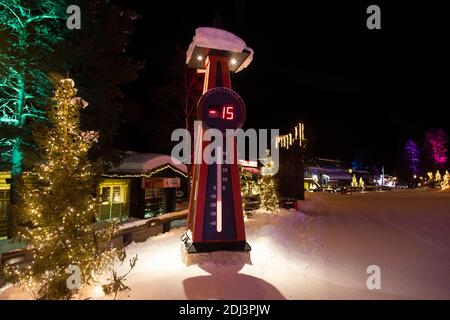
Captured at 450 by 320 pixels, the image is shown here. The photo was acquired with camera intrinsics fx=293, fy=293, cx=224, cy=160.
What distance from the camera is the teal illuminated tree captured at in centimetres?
857

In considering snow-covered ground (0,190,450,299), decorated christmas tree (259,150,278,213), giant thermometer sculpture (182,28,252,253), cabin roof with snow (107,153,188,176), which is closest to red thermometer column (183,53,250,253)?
giant thermometer sculpture (182,28,252,253)

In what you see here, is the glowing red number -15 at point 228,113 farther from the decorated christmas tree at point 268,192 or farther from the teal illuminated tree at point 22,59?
the decorated christmas tree at point 268,192

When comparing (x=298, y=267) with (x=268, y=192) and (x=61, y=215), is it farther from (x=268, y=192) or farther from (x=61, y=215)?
(x=268, y=192)

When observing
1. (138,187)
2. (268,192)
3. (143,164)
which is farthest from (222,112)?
(138,187)

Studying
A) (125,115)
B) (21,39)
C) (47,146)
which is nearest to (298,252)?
(47,146)

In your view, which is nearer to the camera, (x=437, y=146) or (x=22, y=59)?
(x=22, y=59)

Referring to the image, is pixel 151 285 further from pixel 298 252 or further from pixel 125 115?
pixel 125 115

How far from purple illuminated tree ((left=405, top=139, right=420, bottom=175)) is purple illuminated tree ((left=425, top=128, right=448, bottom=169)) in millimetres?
2332

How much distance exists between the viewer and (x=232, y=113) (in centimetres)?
767

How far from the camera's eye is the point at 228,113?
301 inches

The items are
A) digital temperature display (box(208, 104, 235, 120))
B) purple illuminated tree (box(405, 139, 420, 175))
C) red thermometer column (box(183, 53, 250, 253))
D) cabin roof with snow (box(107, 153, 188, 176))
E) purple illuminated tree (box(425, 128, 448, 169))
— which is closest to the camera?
red thermometer column (box(183, 53, 250, 253))

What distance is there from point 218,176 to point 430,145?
216ft

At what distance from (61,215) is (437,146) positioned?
229ft

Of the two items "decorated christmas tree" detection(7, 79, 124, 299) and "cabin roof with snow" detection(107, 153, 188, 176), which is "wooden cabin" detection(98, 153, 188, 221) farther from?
"decorated christmas tree" detection(7, 79, 124, 299)
